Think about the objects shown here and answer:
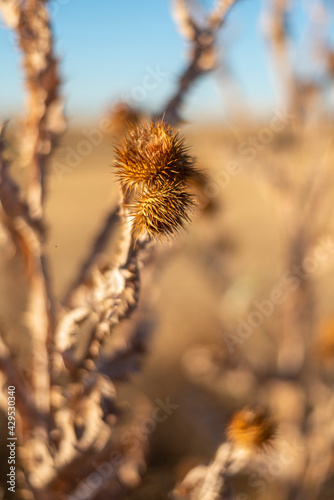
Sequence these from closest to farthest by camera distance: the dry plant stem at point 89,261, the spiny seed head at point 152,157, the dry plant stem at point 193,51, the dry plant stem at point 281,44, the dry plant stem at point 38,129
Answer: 1. the spiny seed head at point 152,157
2. the dry plant stem at point 38,129
3. the dry plant stem at point 193,51
4. the dry plant stem at point 89,261
5. the dry plant stem at point 281,44

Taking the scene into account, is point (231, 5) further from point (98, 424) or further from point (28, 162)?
point (98, 424)

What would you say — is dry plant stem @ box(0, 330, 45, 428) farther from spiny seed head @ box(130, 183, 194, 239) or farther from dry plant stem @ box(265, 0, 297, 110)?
dry plant stem @ box(265, 0, 297, 110)

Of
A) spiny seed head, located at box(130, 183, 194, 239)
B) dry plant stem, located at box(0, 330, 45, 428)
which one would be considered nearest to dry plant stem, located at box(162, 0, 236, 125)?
spiny seed head, located at box(130, 183, 194, 239)

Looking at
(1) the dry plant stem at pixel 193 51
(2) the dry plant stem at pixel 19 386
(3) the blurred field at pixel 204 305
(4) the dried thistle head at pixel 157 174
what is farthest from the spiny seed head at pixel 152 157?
(2) the dry plant stem at pixel 19 386

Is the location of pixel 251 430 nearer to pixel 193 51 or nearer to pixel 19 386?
pixel 19 386

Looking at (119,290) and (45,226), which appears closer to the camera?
(119,290)

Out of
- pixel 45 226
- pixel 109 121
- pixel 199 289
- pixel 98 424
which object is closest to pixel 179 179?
pixel 45 226

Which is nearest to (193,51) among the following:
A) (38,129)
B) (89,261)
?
(38,129)

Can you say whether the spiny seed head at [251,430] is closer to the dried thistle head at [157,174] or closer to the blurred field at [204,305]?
the blurred field at [204,305]
